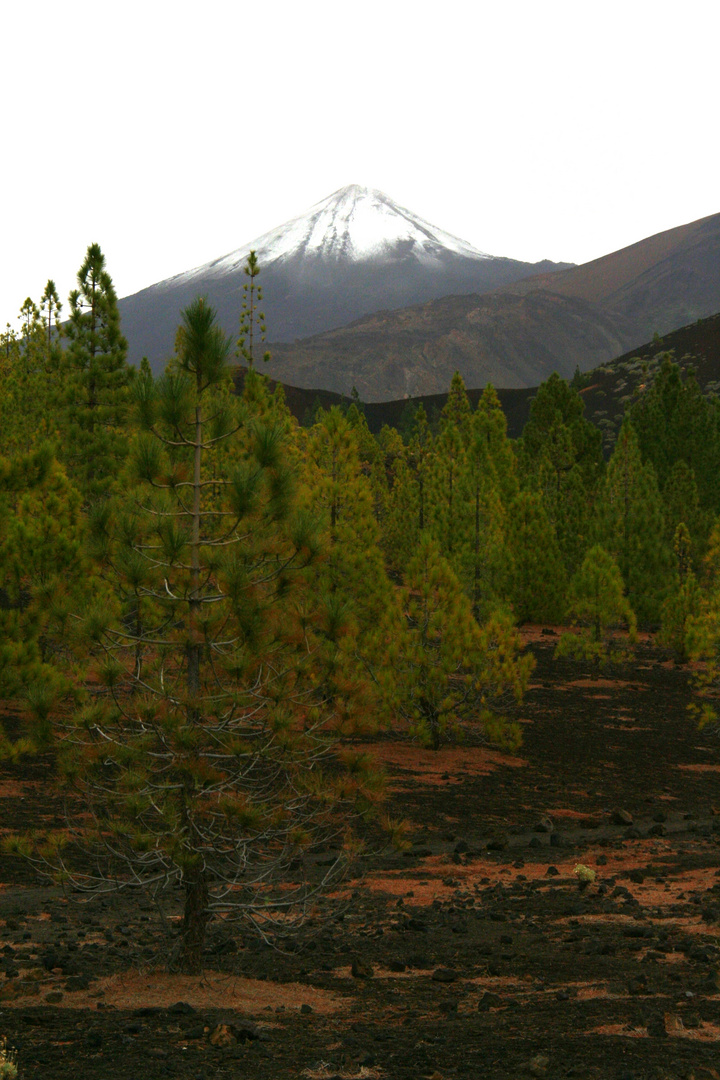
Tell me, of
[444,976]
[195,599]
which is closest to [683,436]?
[444,976]

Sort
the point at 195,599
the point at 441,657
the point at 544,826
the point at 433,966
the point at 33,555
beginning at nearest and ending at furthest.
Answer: the point at 195,599
the point at 433,966
the point at 544,826
the point at 33,555
the point at 441,657

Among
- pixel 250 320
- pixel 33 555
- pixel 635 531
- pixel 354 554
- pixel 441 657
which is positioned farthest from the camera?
pixel 635 531

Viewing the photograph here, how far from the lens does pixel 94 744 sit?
6293 mm

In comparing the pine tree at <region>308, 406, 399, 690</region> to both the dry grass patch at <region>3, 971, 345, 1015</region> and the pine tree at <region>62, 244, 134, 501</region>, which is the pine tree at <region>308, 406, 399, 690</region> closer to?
the pine tree at <region>62, 244, 134, 501</region>

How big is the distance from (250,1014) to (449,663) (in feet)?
31.0

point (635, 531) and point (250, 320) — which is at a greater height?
point (250, 320)

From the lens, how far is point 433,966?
267 inches

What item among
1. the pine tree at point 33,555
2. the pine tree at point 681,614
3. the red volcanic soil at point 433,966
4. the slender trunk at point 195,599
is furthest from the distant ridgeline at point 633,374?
the slender trunk at point 195,599

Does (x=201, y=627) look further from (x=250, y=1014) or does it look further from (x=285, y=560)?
(x=250, y=1014)

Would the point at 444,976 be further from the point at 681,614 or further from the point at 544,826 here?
the point at 681,614

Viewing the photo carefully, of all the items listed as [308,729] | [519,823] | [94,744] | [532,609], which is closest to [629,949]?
[308,729]

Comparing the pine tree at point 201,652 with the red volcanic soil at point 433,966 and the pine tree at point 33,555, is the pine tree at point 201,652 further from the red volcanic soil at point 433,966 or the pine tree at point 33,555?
the pine tree at point 33,555

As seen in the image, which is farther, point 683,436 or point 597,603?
point 683,436

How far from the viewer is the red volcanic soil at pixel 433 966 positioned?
486cm
